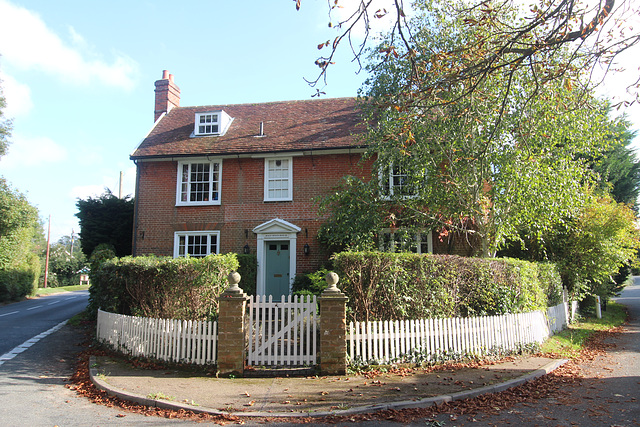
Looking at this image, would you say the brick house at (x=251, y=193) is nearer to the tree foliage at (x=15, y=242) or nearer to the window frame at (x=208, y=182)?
the window frame at (x=208, y=182)

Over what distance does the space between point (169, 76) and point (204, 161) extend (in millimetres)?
6629

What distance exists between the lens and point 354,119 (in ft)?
58.0

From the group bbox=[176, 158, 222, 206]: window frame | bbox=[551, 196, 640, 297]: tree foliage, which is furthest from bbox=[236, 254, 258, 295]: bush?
bbox=[551, 196, 640, 297]: tree foliage

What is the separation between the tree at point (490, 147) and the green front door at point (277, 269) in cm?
387

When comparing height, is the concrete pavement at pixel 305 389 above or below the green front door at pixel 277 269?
below

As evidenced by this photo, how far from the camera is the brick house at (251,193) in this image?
15.6 metres

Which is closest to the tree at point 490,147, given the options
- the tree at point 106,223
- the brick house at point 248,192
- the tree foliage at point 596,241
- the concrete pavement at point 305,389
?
the tree foliage at point 596,241

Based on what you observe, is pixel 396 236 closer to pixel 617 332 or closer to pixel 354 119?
pixel 354 119

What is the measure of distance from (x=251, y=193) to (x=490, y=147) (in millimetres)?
8698

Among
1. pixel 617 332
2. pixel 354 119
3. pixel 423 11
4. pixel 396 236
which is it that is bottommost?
pixel 617 332

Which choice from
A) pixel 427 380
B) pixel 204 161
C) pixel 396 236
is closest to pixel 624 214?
pixel 396 236

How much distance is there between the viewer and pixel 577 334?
1340 centimetres

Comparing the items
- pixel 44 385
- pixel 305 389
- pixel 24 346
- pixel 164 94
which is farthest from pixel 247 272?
pixel 164 94

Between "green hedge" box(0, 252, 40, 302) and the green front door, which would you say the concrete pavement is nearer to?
the green front door
